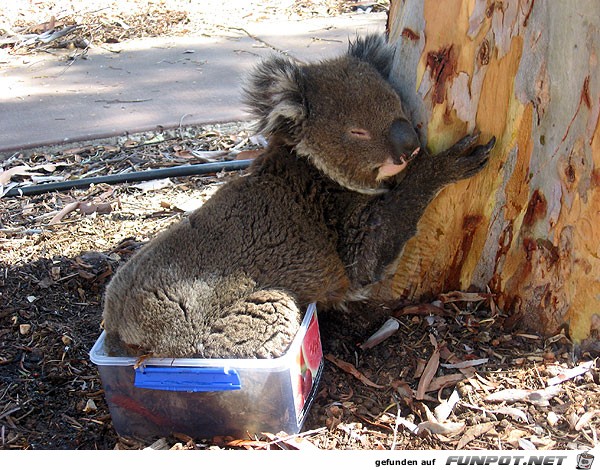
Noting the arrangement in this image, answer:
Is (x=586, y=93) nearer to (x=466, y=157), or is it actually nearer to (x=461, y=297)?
(x=466, y=157)

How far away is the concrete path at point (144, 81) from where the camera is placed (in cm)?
534

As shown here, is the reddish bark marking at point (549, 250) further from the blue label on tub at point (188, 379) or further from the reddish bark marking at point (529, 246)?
the blue label on tub at point (188, 379)

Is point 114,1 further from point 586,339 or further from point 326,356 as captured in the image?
point 586,339

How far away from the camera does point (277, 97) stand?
2.75m

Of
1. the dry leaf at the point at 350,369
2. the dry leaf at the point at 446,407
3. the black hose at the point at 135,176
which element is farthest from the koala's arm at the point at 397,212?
the black hose at the point at 135,176

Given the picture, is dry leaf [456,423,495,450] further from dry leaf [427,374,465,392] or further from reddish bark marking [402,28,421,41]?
reddish bark marking [402,28,421,41]

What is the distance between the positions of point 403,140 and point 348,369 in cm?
90

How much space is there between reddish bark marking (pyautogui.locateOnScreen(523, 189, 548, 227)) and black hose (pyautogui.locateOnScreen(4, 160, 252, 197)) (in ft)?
7.25

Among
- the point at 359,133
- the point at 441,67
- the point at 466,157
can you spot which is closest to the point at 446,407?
the point at 466,157

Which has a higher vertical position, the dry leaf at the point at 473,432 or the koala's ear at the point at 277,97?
the koala's ear at the point at 277,97

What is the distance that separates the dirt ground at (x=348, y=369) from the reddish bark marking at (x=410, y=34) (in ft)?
3.33

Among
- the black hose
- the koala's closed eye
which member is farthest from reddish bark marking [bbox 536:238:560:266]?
the black hose

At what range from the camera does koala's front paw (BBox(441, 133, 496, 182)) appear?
8.48ft

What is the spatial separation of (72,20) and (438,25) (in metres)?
6.03
